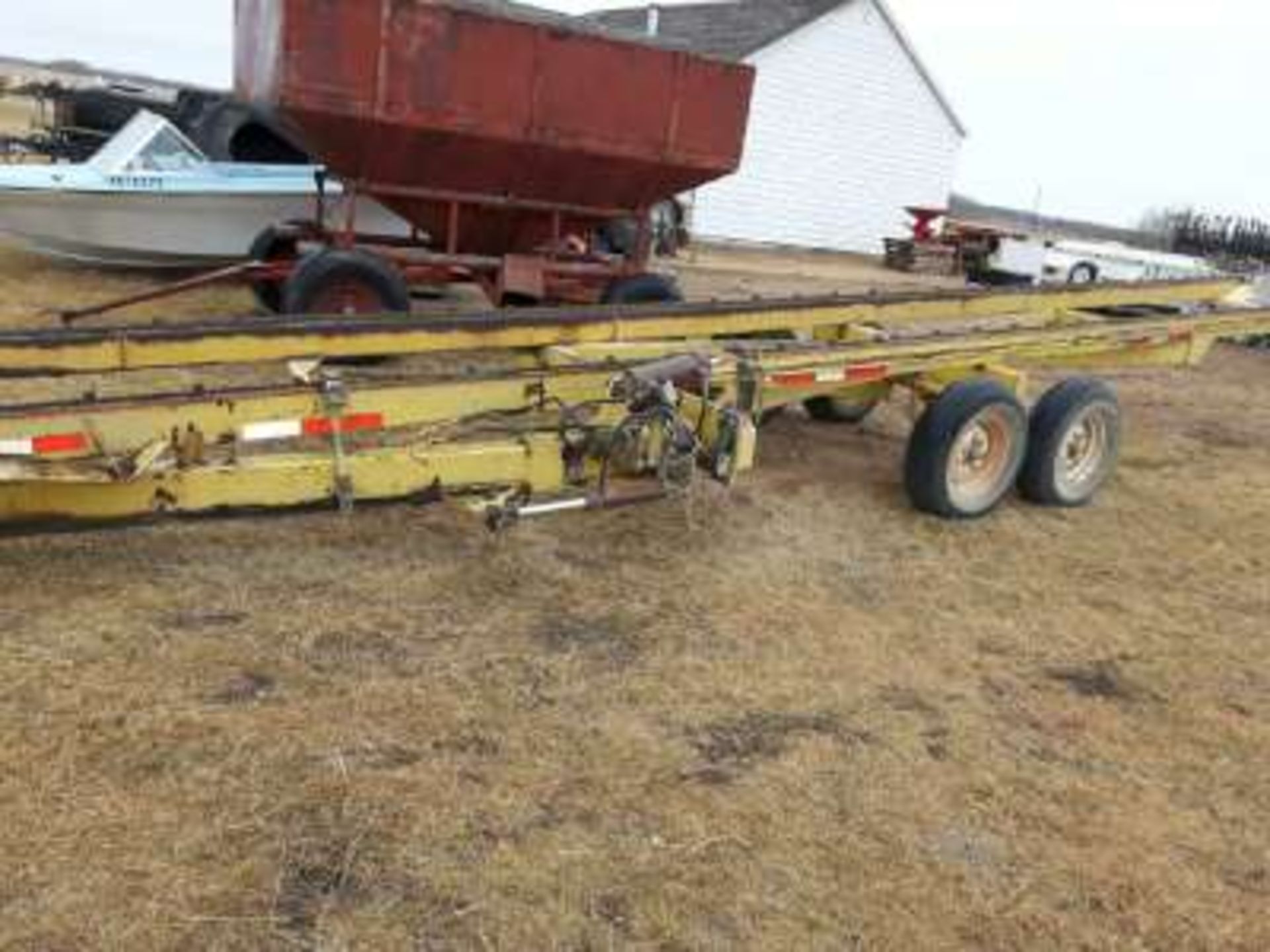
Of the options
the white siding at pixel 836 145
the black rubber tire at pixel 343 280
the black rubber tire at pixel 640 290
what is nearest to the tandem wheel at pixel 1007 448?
the black rubber tire at pixel 343 280

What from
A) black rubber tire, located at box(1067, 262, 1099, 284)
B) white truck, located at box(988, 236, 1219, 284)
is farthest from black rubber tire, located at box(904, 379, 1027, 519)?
black rubber tire, located at box(1067, 262, 1099, 284)

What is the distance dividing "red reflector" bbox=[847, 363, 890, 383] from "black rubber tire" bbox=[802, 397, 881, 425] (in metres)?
1.98

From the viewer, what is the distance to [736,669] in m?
4.84

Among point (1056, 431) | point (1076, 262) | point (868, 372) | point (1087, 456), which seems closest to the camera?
point (868, 372)

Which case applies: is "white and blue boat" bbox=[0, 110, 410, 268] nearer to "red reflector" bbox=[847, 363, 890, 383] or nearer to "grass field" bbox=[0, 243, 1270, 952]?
"red reflector" bbox=[847, 363, 890, 383]

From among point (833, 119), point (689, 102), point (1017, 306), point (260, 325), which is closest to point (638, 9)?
point (833, 119)

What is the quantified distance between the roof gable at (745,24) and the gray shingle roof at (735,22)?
1 cm

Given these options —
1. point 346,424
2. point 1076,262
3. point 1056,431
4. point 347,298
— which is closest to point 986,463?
point 1056,431

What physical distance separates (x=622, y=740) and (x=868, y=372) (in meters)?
2.91

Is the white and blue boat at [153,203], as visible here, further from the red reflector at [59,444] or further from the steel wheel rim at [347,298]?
the red reflector at [59,444]

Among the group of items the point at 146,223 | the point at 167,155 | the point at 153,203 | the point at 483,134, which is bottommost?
the point at 146,223

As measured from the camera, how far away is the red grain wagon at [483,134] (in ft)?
30.4

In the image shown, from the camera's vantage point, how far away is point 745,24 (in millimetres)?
26969

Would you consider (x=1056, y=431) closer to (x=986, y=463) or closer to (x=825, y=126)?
(x=986, y=463)
